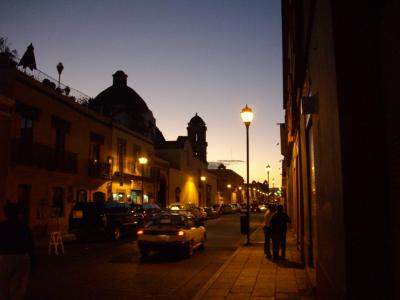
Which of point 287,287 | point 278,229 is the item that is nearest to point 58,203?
point 278,229

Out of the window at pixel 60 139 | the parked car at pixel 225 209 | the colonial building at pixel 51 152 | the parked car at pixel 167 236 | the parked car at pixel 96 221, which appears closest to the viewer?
the parked car at pixel 167 236

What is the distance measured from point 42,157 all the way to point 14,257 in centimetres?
2029

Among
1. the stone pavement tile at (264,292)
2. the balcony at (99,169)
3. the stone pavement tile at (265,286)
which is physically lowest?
the stone pavement tile at (264,292)

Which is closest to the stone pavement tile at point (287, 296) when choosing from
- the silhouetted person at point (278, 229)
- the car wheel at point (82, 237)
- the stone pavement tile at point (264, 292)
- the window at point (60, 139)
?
the stone pavement tile at point (264, 292)

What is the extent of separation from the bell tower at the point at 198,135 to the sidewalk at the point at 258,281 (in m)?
66.8

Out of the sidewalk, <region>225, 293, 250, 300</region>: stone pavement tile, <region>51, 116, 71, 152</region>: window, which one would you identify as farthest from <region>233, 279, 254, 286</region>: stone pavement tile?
<region>51, 116, 71, 152</region>: window

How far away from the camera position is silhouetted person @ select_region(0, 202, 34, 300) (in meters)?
6.46

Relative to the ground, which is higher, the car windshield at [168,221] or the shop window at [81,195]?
the shop window at [81,195]

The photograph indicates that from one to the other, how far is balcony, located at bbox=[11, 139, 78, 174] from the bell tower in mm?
51976

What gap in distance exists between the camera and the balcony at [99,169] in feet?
106

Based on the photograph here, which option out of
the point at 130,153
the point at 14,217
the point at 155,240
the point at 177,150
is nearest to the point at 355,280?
the point at 14,217

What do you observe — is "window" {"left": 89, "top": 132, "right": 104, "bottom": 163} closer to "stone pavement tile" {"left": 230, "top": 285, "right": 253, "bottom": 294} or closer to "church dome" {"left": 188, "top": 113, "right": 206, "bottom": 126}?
"stone pavement tile" {"left": 230, "top": 285, "right": 253, "bottom": 294}

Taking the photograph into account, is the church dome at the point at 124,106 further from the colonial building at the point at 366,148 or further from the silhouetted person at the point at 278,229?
the colonial building at the point at 366,148

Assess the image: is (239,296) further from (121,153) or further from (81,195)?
(121,153)
